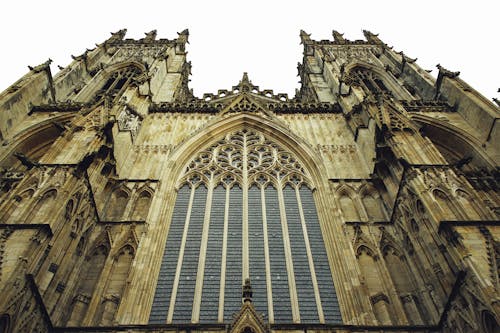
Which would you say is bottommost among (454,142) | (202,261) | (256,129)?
(202,261)

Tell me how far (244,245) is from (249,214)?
1.50m

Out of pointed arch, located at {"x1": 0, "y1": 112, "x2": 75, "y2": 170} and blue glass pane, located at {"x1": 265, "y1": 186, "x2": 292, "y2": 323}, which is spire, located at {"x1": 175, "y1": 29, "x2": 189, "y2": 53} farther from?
blue glass pane, located at {"x1": 265, "y1": 186, "x2": 292, "y2": 323}

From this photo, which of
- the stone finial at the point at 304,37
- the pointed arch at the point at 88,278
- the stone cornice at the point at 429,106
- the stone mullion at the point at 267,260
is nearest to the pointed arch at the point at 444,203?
the stone mullion at the point at 267,260

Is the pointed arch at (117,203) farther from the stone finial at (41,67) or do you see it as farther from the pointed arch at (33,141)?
the stone finial at (41,67)

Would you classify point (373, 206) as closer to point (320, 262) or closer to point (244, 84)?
point (320, 262)

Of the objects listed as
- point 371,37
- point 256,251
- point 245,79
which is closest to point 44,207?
point 256,251

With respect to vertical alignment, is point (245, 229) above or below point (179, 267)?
above

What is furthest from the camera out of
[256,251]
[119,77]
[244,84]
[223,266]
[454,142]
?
[119,77]

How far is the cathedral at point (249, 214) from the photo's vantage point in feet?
28.5

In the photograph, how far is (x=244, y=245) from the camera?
475 inches

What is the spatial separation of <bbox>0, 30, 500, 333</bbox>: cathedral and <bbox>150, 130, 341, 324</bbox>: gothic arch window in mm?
46

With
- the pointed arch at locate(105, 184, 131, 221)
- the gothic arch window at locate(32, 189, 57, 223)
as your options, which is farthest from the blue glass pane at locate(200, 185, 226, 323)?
the gothic arch window at locate(32, 189, 57, 223)

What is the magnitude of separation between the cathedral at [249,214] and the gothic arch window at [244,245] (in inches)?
1.8

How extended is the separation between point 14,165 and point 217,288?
32.1 ft
